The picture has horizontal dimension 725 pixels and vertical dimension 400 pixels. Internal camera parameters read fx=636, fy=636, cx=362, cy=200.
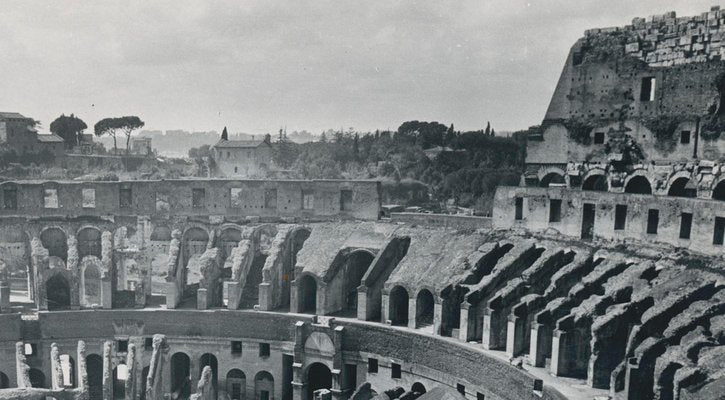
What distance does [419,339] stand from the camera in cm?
2692

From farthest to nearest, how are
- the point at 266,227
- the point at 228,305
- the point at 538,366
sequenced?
the point at 266,227 < the point at 228,305 < the point at 538,366

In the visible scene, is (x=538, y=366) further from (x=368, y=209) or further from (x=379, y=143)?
(x=379, y=143)

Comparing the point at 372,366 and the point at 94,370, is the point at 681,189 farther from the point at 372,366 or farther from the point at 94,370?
the point at 94,370

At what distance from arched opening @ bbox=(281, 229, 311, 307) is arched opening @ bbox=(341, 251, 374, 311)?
9.89 ft

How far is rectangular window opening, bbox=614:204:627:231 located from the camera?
2669 centimetres

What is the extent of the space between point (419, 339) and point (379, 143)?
5738cm

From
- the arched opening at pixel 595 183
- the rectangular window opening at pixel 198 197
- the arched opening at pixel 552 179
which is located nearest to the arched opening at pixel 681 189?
the arched opening at pixel 595 183

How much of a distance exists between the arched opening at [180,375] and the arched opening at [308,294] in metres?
6.31

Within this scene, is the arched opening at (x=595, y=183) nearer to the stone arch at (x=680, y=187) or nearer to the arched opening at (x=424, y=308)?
the stone arch at (x=680, y=187)

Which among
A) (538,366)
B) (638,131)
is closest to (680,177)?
(638,131)

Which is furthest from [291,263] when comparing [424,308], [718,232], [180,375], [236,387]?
[718,232]

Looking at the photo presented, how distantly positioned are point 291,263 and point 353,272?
11.3 feet

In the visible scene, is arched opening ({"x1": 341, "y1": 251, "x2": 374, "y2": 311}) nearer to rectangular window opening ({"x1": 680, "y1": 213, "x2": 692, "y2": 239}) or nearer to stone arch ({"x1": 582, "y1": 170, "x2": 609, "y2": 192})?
stone arch ({"x1": 582, "y1": 170, "x2": 609, "y2": 192})

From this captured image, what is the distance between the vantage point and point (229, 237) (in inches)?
1396
